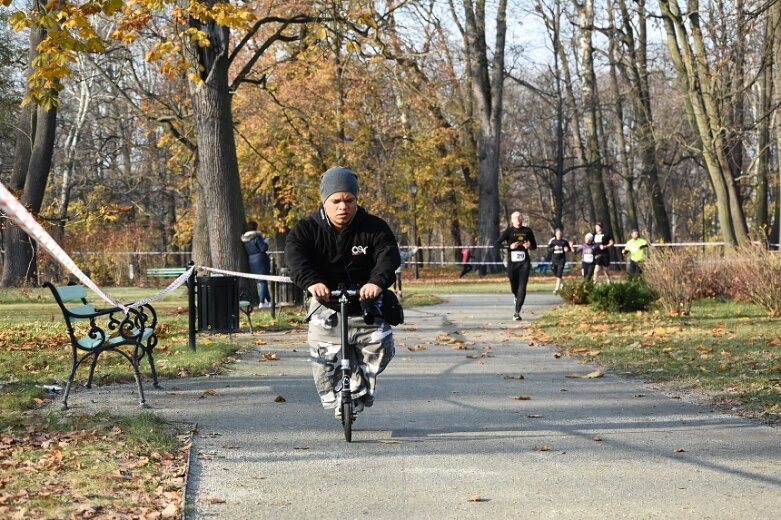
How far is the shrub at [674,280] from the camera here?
1997cm

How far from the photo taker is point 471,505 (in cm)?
623

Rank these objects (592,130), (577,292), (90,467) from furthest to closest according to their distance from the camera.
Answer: (592,130) → (577,292) → (90,467)

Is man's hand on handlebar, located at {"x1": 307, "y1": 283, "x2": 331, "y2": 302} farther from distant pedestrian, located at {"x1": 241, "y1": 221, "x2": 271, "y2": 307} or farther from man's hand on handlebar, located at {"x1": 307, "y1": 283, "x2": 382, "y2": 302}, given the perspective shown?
distant pedestrian, located at {"x1": 241, "y1": 221, "x2": 271, "y2": 307}

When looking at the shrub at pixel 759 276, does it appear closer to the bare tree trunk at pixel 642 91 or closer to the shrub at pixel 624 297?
the shrub at pixel 624 297

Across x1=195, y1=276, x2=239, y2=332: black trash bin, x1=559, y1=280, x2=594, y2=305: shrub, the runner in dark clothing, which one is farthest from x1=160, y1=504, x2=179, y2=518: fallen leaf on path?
x1=559, y1=280, x2=594, y2=305: shrub

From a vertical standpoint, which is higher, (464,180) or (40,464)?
(464,180)

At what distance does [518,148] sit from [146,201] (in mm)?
24358

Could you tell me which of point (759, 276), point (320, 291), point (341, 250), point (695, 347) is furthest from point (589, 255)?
point (320, 291)

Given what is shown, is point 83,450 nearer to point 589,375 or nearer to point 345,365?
point 345,365

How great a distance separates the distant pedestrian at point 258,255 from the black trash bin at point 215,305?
614 cm

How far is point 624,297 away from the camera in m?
20.8

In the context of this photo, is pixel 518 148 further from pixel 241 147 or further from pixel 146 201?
pixel 241 147

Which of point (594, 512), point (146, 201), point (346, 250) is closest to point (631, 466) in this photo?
point (594, 512)

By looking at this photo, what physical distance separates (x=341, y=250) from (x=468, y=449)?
63.2 inches
